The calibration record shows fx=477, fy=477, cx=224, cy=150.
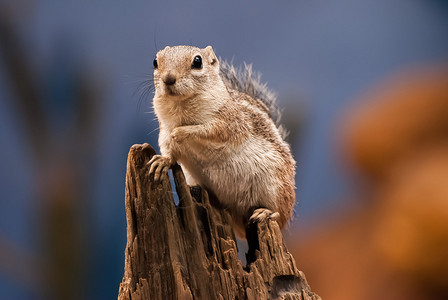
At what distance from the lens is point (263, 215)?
1.67 metres

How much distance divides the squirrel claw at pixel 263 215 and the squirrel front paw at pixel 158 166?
0.36m

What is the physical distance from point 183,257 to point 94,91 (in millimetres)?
1179

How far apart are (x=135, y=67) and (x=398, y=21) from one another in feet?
4.46

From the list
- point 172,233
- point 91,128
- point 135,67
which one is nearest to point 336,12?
point 135,67

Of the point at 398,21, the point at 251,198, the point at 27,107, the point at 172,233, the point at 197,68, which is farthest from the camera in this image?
the point at 398,21

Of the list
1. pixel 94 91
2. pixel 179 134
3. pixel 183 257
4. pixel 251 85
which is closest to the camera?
pixel 183 257

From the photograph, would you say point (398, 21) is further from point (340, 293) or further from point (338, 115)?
point (340, 293)

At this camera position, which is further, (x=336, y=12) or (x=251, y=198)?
(x=336, y=12)

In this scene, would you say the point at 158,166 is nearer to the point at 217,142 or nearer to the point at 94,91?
the point at 217,142

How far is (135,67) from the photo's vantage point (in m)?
2.32

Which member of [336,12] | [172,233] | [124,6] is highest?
[124,6]

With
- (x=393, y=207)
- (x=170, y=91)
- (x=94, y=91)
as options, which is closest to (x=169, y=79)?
(x=170, y=91)

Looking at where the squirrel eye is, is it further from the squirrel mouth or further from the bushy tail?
the bushy tail

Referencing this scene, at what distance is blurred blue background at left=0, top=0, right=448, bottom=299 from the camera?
2289 millimetres
